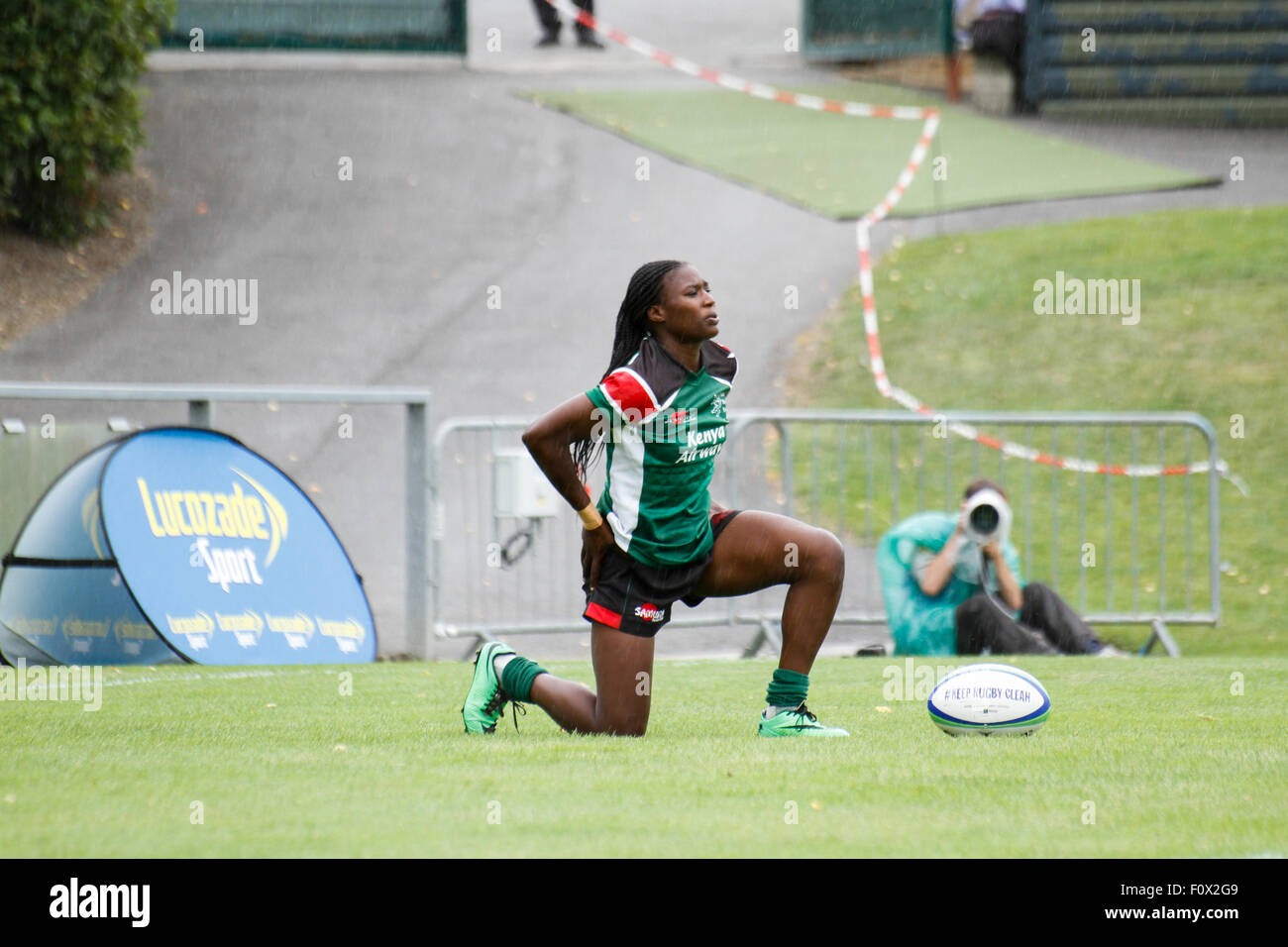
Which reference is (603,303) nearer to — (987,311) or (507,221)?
(507,221)

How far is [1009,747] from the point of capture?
6.20 metres

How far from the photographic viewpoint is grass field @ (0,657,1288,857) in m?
4.59

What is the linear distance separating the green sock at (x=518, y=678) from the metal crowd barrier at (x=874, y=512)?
4.42m

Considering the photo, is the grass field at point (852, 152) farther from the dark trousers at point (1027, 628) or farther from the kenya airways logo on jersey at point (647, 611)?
the kenya airways logo on jersey at point (647, 611)

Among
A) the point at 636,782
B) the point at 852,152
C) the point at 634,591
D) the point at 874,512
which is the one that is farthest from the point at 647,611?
the point at 852,152

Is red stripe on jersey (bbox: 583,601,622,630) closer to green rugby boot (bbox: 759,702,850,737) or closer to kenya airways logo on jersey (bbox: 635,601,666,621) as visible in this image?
kenya airways logo on jersey (bbox: 635,601,666,621)

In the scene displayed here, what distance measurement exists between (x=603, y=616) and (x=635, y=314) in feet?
3.61

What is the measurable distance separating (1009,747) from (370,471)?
390 inches

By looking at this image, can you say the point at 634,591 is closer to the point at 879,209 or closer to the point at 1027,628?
the point at 1027,628

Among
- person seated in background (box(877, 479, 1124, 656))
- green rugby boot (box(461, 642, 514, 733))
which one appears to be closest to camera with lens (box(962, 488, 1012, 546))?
person seated in background (box(877, 479, 1124, 656))

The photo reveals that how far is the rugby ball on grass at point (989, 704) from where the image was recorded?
21.5 feet

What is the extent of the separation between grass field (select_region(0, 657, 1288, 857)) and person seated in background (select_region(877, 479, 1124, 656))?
2.34 metres

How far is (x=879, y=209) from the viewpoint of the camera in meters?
20.6

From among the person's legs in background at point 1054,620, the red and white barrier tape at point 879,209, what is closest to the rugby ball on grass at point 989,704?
the person's legs in background at point 1054,620
